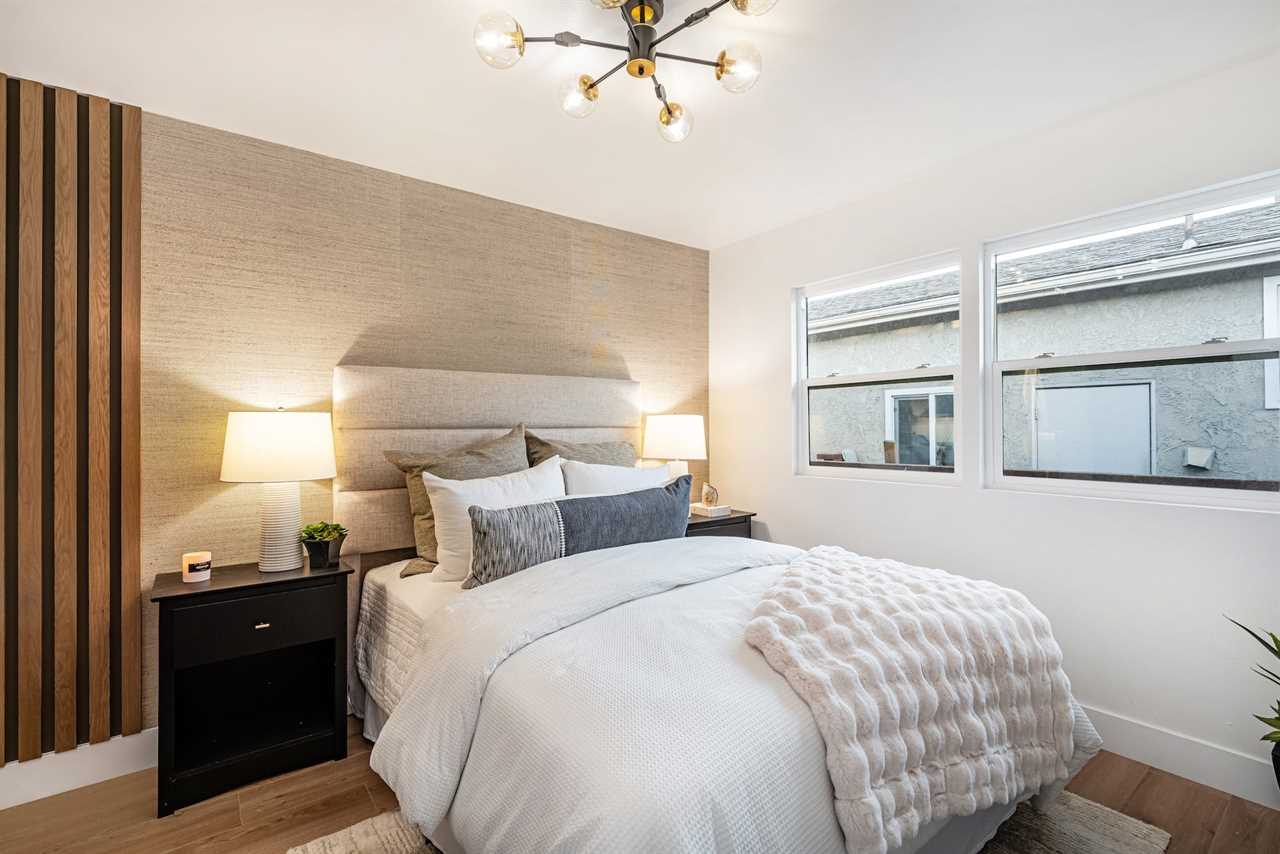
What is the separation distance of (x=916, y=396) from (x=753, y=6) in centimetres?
217

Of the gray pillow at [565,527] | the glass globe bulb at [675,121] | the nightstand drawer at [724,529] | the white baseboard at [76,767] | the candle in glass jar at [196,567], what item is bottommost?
the white baseboard at [76,767]

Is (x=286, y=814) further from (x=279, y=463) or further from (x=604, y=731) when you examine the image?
(x=604, y=731)

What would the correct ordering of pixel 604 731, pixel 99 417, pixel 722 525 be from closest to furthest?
1. pixel 604 731
2. pixel 99 417
3. pixel 722 525

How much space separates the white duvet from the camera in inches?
41.7

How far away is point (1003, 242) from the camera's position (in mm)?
2779

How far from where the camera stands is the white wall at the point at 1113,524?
82.7 inches

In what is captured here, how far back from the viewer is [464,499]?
2.33 metres

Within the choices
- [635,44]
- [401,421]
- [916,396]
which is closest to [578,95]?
[635,44]

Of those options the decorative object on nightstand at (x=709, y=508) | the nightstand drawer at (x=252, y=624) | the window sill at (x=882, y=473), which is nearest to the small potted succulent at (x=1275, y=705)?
the window sill at (x=882, y=473)

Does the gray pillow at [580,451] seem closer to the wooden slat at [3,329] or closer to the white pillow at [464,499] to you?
the white pillow at [464,499]

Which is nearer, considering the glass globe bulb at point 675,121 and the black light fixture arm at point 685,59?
the black light fixture arm at point 685,59

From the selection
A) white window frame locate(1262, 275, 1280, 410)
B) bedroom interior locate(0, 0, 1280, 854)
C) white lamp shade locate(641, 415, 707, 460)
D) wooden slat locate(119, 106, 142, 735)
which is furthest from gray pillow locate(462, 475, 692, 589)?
white window frame locate(1262, 275, 1280, 410)

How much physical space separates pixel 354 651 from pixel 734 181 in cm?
275

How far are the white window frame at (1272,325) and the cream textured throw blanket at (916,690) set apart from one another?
128 centimetres
